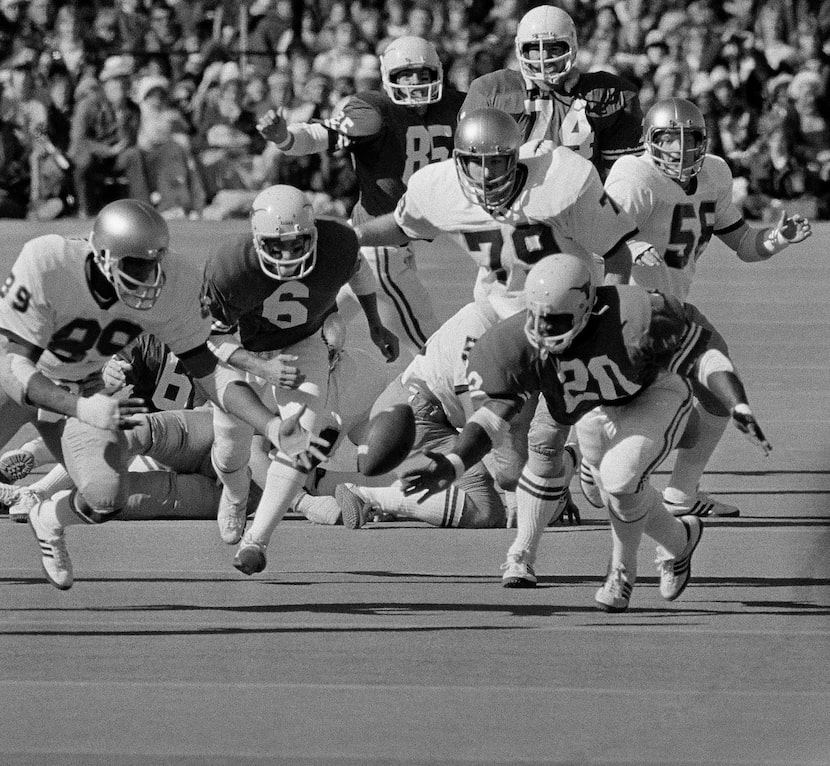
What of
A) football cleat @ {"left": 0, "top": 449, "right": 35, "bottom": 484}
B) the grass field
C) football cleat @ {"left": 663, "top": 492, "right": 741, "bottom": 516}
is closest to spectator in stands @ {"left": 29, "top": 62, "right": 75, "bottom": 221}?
football cleat @ {"left": 0, "top": 449, "right": 35, "bottom": 484}

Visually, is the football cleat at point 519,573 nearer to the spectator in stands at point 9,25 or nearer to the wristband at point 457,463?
the wristband at point 457,463

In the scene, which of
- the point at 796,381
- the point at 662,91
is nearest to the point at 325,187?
the point at 662,91

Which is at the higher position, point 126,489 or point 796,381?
point 126,489

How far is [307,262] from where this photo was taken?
6.99 m

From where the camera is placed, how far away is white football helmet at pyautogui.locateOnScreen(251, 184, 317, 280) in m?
6.86

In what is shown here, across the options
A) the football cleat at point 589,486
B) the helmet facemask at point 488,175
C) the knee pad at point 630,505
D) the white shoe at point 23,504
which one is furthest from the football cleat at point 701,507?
the white shoe at point 23,504

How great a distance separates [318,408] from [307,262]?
1.82ft

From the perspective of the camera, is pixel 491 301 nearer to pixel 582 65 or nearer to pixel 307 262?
pixel 307 262

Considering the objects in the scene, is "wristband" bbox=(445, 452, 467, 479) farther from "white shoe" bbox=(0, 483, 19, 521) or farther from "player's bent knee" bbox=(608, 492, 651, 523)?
"white shoe" bbox=(0, 483, 19, 521)

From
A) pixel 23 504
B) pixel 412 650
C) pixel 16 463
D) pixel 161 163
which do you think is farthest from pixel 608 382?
pixel 161 163

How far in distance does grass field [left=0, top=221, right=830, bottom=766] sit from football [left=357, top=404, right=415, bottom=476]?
1.75 ft

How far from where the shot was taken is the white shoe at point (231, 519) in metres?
7.31

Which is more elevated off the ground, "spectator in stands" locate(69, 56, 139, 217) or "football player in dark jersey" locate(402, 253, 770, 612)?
"football player in dark jersey" locate(402, 253, 770, 612)

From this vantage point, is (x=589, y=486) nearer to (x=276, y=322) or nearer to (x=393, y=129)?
(x=276, y=322)
